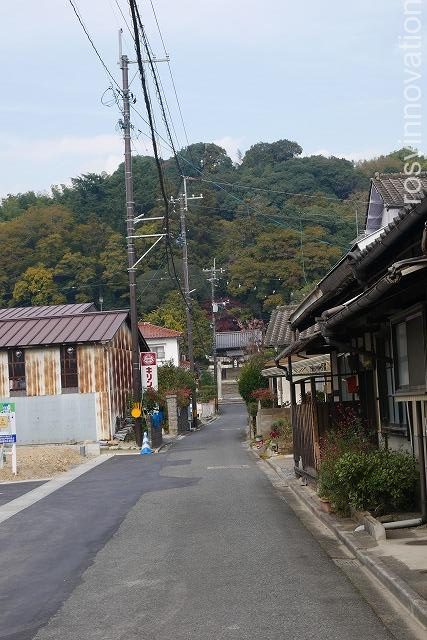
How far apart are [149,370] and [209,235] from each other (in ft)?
147

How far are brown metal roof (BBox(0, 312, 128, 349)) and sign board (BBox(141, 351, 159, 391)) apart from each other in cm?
178

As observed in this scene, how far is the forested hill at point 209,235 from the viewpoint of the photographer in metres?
70.8

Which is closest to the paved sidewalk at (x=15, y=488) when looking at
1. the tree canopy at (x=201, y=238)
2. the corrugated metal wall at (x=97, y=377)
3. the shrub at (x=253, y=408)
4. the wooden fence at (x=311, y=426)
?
the wooden fence at (x=311, y=426)

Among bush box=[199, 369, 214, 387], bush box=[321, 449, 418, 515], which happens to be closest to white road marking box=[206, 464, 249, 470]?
bush box=[321, 449, 418, 515]

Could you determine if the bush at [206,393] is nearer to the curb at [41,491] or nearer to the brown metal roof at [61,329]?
the brown metal roof at [61,329]

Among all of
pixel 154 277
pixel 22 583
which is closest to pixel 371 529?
pixel 22 583

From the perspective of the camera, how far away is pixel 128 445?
36.9m

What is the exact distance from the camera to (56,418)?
38.6 meters

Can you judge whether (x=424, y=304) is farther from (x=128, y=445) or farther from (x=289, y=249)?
(x=289, y=249)

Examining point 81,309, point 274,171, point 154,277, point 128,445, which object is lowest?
point 128,445

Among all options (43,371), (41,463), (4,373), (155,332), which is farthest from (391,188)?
(155,332)

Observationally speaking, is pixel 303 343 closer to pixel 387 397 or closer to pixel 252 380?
pixel 387 397

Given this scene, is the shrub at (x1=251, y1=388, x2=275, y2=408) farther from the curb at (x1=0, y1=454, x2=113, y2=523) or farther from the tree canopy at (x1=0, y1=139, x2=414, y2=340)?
the tree canopy at (x1=0, y1=139, x2=414, y2=340)

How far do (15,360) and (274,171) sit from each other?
1997 inches
